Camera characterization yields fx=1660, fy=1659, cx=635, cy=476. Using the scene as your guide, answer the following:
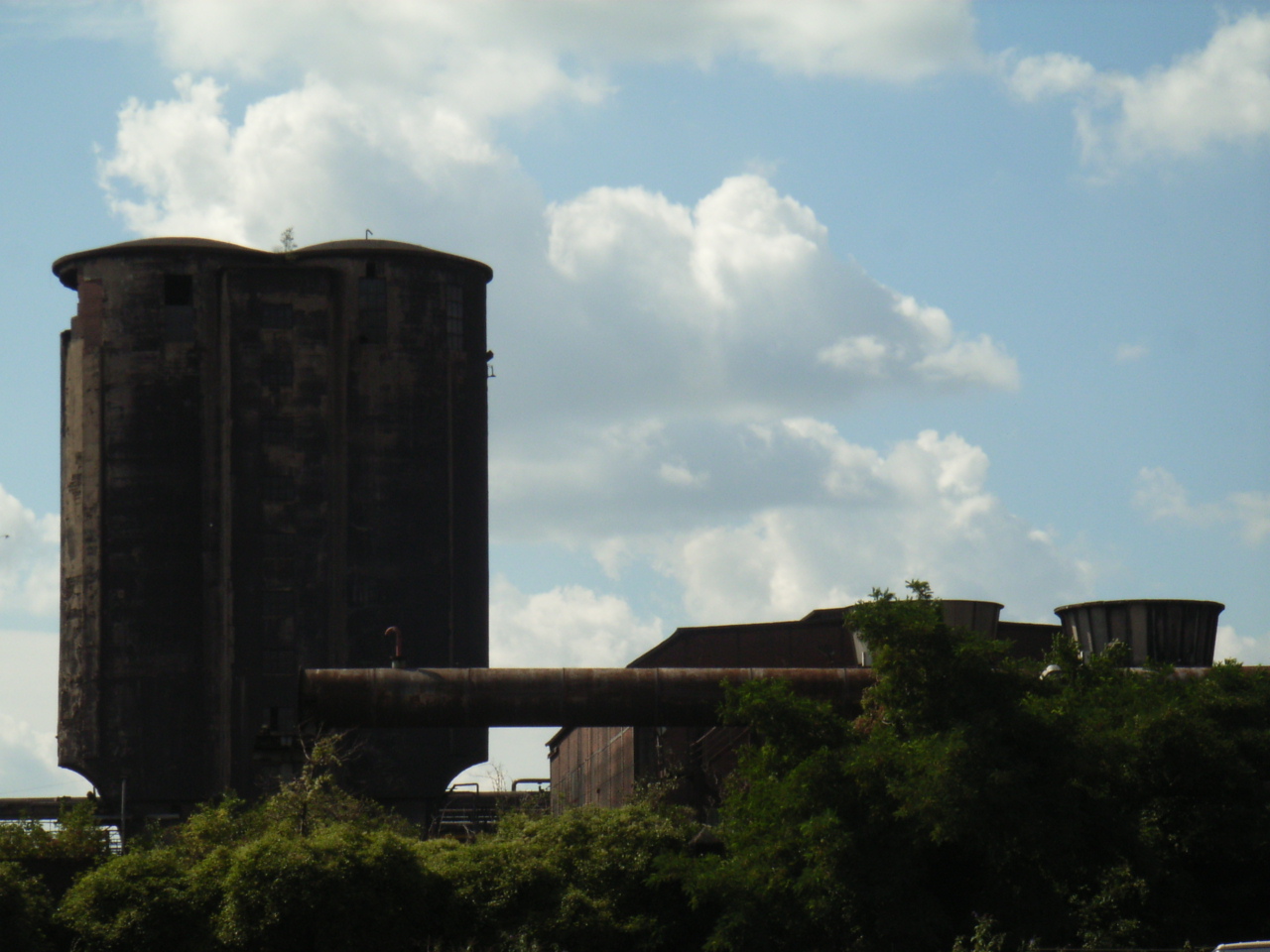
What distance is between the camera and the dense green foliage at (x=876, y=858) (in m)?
22.2

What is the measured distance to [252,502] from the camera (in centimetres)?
4788

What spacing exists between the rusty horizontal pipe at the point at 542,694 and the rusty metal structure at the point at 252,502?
15126 mm

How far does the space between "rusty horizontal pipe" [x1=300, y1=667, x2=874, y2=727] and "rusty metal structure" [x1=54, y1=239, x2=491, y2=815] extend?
1513cm

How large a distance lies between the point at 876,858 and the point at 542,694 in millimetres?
10733

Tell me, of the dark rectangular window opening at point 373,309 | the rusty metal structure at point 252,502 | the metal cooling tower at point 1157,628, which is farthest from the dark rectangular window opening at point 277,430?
the metal cooling tower at point 1157,628

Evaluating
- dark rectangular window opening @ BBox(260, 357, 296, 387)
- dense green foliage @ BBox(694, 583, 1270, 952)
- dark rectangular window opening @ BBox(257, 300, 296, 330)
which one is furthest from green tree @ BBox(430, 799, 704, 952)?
dark rectangular window opening @ BBox(257, 300, 296, 330)

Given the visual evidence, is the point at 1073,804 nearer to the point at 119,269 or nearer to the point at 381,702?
the point at 381,702

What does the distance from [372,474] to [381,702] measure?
706 inches

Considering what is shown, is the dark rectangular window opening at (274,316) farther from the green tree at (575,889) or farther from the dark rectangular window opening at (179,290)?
the green tree at (575,889)

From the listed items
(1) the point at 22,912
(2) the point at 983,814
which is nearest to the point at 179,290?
(1) the point at 22,912

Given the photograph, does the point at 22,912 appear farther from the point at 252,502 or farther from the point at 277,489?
the point at 277,489

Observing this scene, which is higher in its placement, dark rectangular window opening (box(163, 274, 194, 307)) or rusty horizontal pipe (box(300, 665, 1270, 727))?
dark rectangular window opening (box(163, 274, 194, 307))

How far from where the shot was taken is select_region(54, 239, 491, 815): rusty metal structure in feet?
154

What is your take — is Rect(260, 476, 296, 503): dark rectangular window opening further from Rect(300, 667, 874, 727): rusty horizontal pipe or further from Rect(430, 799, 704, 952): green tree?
Rect(430, 799, 704, 952): green tree
